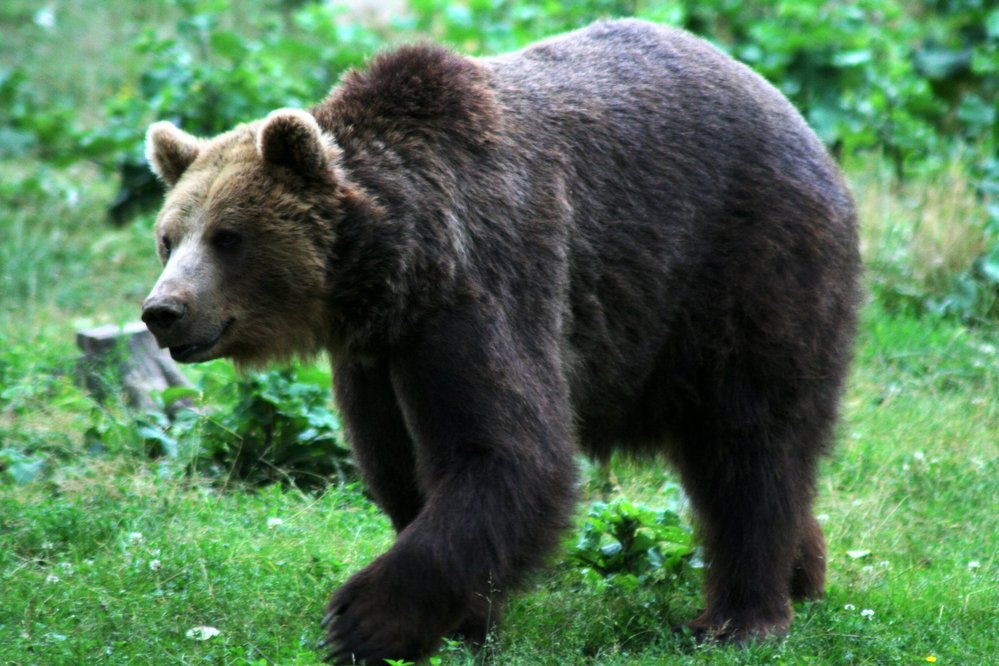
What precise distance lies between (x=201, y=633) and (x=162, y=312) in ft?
4.28

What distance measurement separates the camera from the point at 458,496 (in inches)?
194

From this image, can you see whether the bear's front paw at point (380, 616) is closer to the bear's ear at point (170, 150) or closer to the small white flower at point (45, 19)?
the bear's ear at point (170, 150)

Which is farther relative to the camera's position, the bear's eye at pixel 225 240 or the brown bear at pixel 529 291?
the bear's eye at pixel 225 240

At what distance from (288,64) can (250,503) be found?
8.20 meters

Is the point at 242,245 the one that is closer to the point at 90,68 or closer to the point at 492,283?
the point at 492,283

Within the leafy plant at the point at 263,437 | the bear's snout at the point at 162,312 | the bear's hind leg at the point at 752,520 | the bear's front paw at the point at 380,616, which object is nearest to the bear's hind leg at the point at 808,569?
the bear's hind leg at the point at 752,520

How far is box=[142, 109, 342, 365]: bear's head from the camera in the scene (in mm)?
5031

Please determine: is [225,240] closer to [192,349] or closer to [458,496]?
[192,349]

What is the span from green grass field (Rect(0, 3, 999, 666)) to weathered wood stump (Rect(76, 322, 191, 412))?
17 cm

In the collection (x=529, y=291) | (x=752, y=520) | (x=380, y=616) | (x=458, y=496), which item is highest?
(x=529, y=291)

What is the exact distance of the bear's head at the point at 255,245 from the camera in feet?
16.5

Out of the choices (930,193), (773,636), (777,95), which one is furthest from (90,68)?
(773,636)

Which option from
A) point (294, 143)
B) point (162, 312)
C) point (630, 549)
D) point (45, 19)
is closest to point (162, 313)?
point (162, 312)

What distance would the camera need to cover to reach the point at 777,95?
6219 mm
